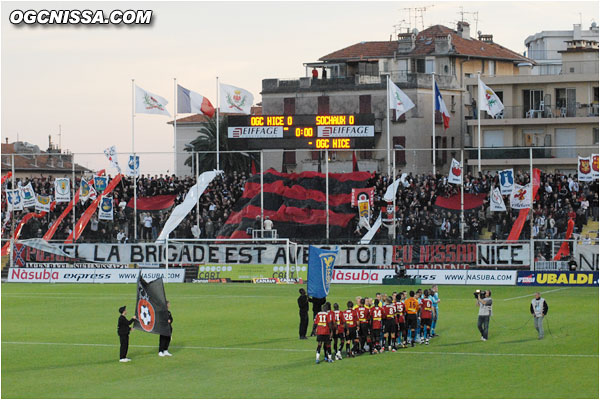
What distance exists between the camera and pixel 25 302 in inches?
2240

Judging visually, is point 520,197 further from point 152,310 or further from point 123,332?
point 123,332

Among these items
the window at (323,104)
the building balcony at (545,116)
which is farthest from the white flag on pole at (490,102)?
the window at (323,104)

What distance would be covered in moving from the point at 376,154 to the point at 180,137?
49.4 meters

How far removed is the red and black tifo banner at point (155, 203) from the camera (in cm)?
7806

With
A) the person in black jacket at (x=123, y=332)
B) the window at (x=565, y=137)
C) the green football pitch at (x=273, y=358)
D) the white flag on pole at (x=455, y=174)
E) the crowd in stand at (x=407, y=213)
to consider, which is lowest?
the green football pitch at (x=273, y=358)

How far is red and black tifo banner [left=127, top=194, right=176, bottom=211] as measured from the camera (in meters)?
78.1

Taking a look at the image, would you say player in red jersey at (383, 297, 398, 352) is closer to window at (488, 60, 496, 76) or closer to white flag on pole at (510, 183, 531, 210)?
white flag on pole at (510, 183, 531, 210)

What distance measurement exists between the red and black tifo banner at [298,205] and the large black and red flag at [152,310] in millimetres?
36752

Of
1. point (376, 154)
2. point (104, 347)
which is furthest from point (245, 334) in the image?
point (376, 154)

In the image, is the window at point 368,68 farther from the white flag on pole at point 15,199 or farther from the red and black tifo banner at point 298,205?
the white flag on pole at point 15,199

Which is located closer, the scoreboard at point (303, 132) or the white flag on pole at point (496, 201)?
the white flag on pole at point (496, 201)

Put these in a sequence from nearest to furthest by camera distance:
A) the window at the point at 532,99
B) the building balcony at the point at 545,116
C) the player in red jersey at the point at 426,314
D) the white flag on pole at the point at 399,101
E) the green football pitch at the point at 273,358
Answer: the green football pitch at the point at 273,358, the player in red jersey at the point at 426,314, the white flag on pole at the point at 399,101, the building balcony at the point at 545,116, the window at the point at 532,99

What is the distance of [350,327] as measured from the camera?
34781mm

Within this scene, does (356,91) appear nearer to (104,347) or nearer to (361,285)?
(361,285)
